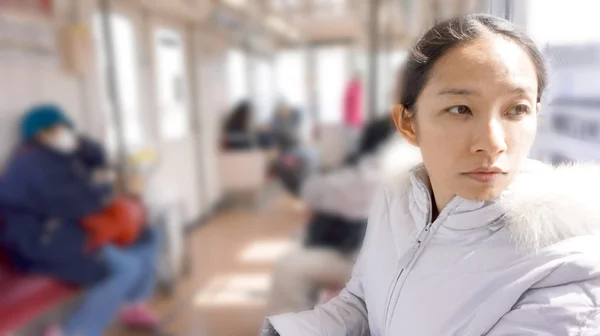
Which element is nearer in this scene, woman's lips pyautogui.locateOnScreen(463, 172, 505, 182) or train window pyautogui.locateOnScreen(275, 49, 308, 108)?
woman's lips pyautogui.locateOnScreen(463, 172, 505, 182)

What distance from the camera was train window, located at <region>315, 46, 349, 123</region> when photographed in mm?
917

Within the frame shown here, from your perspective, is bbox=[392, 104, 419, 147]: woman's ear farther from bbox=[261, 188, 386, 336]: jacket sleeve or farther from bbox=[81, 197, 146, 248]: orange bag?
bbox=[81, 197, 146, 248]: orange bag

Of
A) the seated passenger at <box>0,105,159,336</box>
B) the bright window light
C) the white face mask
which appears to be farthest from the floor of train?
the white face mask

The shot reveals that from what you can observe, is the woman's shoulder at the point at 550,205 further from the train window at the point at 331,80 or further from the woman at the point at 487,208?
the train window at the point at 331,80

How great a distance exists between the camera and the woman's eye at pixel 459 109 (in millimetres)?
196

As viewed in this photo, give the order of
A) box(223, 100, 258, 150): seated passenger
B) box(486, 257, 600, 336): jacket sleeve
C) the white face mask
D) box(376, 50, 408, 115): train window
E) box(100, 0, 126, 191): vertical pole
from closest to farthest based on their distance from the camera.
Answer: box(486, 257, 600, 336): jacket sleeve → box(376, 50, 408, 115): train window → the white face mask → box(100, 0, 126, 191): vertical pole → box(223, 100, 258, 150): seated passenger

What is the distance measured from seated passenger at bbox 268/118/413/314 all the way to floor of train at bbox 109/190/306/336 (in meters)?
0.09

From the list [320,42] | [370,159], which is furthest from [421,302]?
[320,42]

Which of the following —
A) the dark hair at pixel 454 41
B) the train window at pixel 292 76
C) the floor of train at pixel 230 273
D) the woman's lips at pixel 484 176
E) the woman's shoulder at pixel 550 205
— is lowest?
the floor of train at pixel 230 273

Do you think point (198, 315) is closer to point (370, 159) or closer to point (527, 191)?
point (370, 159)

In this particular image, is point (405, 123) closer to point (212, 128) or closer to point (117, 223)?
point (117, 223)

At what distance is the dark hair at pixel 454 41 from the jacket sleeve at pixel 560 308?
0.10 meters

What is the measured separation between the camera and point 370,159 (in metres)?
0.72

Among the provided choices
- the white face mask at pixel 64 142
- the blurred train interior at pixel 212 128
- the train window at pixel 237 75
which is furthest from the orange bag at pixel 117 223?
the train window at pixel 237 75
